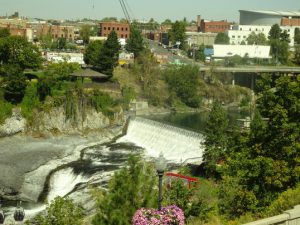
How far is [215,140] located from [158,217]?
1852 cm

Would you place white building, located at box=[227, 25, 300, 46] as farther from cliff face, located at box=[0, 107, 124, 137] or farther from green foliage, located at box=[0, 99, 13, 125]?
green foliage, located at box=[0, 99, 13, 125]

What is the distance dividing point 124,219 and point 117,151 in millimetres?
24571

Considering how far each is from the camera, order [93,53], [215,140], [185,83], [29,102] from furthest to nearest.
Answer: [185,83], [93,53], [29,102], [215,140]

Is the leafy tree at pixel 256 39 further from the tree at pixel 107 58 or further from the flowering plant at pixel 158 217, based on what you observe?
the flowering plant at pixel 158 217

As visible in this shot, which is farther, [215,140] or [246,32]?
[246,32]

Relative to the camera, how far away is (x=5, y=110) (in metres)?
41.5

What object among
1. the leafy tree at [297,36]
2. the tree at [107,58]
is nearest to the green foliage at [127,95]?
the tree at [107,58]

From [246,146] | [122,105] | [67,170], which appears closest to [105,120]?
[122,105]

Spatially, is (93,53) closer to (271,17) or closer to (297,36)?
(297,36)

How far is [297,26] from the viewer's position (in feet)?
373

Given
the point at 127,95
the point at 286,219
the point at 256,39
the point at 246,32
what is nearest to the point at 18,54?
the point at 127,95

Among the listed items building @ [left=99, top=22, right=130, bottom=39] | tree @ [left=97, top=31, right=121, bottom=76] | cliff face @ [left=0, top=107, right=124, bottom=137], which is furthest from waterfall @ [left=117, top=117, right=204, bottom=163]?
building @ [left=99, top=22, right=130, bottom=39]

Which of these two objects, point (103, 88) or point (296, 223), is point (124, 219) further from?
point (103, 88)

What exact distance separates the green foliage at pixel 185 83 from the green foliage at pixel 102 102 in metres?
14.3
